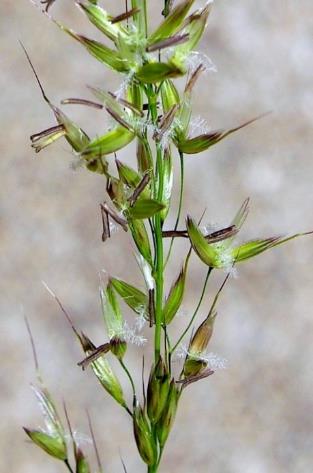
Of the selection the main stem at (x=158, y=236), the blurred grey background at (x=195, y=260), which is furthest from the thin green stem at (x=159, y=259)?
the blurred grey background at (x=195, y=260)

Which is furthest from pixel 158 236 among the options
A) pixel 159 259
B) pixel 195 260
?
pixel 195 260

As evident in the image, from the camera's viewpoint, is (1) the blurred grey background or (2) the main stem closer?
(2) the main stem

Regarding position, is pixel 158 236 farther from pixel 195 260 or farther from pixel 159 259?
pixel 195 260

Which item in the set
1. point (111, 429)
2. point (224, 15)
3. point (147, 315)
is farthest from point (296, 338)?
point (147, 315)

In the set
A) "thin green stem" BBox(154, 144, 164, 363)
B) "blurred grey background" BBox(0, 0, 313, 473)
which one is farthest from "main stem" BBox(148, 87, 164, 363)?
"blurred grey background" BBox(0, 0, 313, 473)

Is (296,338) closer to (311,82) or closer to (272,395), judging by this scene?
(272,395)

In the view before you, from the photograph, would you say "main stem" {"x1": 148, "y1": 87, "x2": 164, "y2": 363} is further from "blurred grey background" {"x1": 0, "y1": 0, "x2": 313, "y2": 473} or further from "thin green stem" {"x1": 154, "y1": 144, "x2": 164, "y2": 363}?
"blurred grey background" {"x1": 0, "y1": 0, "x2": 313, "y2": 473}

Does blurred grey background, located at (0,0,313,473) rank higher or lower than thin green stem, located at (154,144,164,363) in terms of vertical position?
higher

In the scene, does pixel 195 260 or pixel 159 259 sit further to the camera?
pixel 195 260

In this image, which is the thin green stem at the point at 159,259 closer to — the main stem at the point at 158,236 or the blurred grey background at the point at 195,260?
the main stem at the point at 158,236
